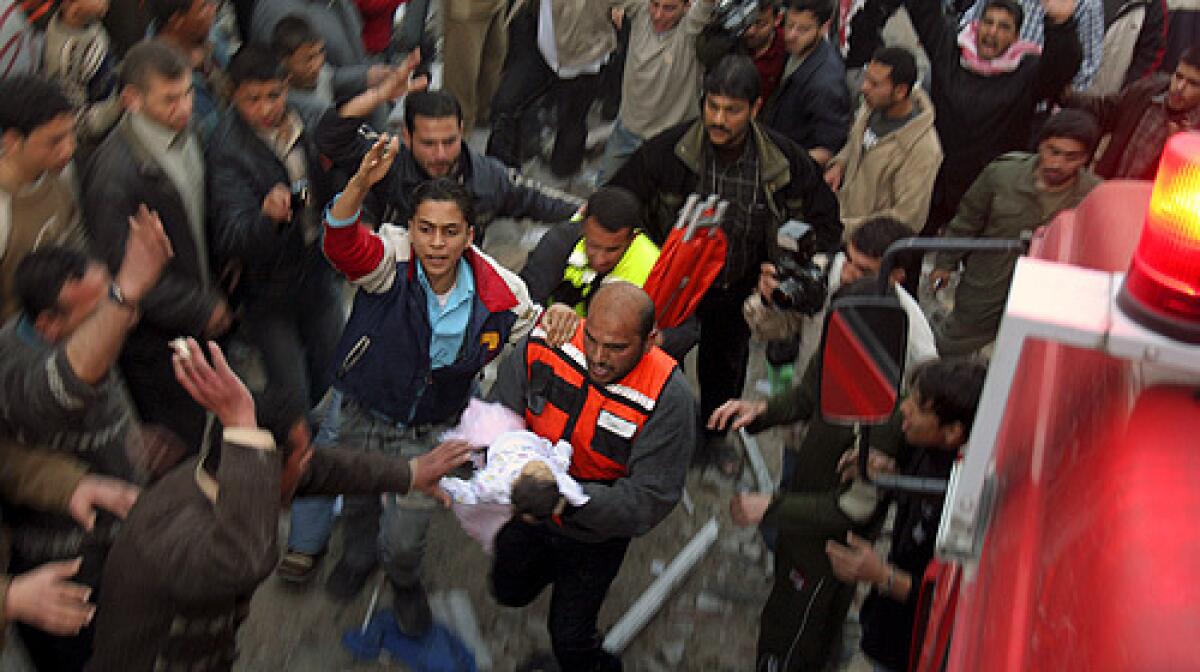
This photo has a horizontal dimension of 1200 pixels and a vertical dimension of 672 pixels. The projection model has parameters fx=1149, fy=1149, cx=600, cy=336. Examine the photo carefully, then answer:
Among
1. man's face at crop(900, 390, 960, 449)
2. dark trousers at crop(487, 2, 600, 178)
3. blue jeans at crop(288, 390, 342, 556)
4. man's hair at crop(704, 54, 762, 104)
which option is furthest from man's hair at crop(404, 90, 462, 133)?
dark trousers at crop(487, 2, 600, 178)

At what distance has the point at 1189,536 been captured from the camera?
4.78 ft

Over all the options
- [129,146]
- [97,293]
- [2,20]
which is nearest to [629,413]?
[97,293]

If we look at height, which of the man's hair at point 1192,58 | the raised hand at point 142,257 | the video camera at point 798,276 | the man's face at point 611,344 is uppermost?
the raised hand at point 142,257

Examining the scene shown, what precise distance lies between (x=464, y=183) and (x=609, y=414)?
1.72m

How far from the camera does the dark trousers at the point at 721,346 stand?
5.47 m

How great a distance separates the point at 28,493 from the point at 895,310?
2.51m

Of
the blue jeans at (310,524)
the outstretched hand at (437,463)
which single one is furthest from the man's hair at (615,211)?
the blue jeans at (310,524)

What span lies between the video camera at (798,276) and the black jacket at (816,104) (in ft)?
4.65

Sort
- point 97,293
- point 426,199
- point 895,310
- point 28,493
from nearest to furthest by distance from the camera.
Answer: point 895,310 → point 28,493 → point 97,293 → point 426,199

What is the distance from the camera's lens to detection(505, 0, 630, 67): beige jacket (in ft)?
25.1

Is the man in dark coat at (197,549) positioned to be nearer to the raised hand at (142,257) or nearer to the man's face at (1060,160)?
the raised hand at (142,257)

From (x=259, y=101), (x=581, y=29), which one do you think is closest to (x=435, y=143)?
(x=259, y=101)

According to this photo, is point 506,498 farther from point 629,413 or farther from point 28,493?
point 28,493

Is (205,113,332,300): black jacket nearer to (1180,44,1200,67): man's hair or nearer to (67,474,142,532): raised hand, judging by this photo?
(67,474,142,532): raised hand
